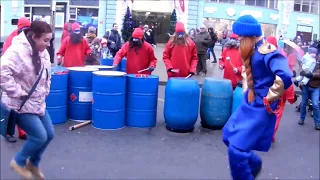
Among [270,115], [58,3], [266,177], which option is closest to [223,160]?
[266,177]

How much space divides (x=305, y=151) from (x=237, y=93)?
147 cm

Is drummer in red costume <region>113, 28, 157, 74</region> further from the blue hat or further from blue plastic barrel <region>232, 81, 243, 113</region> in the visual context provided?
the blue hat

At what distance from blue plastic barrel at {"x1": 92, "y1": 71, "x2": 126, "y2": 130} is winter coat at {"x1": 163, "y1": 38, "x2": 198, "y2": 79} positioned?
3.80 ft

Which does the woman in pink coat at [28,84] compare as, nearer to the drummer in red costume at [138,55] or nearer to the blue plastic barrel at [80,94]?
the blue plastic barrel at [80,94]

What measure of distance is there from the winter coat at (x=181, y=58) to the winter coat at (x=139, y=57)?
0.93 ft

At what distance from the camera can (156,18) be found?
35688 mm

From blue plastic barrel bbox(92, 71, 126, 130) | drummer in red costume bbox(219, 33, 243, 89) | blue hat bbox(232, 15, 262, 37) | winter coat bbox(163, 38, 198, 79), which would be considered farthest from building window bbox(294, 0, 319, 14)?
blue hat bbox(232, 15, 262, 37)

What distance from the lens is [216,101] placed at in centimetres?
771

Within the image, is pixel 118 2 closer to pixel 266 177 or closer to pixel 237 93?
pixel 237 93

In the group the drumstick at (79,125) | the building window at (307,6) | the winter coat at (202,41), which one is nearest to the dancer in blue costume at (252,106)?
the drumstick at (79,125)

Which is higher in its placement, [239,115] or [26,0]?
[26,0]

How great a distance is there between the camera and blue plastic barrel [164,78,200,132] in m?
7.36

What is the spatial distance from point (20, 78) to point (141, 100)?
3645 millimetres

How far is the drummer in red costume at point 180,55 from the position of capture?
8.21m
